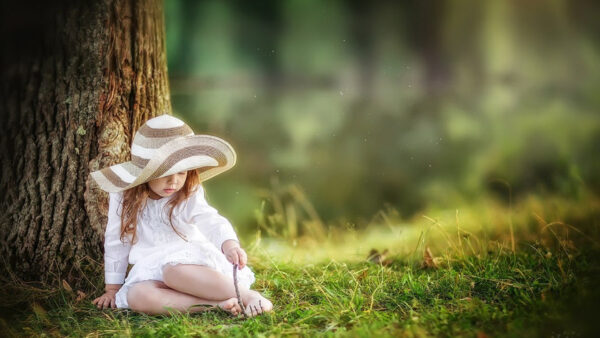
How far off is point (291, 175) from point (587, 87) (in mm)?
3657

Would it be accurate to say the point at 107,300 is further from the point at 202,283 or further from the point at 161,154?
the point at 161,154

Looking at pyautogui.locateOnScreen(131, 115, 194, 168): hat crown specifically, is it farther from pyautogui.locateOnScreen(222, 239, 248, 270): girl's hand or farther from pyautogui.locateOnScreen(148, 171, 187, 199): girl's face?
pyautogui.locateOnScreen(222, 239, 248, 270): girl's hand

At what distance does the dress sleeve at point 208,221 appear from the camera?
89.9 inches

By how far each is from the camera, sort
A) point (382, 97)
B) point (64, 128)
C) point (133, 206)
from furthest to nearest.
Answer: point (382, 97), point (64, 128), point (133, 206)

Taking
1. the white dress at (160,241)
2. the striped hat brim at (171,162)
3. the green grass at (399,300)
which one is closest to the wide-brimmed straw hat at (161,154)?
the striped hat brim at (171,162)

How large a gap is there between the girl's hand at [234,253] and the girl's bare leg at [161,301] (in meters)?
0.15

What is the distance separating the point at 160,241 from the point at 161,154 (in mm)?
399

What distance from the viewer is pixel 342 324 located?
205 centimetres

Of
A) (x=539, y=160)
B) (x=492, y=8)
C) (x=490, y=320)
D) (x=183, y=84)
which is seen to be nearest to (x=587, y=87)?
(x=539, y=160)

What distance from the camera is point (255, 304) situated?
7.14ft

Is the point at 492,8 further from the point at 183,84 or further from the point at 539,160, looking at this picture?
the point at 183,84

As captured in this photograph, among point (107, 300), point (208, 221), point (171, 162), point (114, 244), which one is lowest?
point (107, 300)

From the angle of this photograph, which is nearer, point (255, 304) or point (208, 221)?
point (255, 304)

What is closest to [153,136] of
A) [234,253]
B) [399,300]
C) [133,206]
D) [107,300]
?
[133,206]
